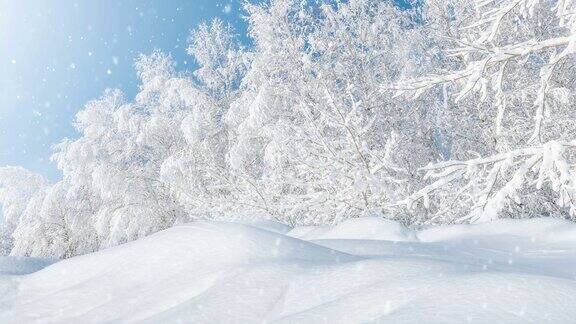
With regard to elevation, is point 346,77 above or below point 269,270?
above

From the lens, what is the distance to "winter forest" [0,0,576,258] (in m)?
4.82

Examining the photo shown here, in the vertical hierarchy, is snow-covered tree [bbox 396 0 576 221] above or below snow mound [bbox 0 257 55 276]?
above

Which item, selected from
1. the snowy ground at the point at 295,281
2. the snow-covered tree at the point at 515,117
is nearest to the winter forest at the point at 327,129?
the snow-covered tree at the point at 515,117

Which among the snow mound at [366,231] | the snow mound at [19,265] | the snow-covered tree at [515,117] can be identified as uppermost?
the snow-covered tree at [515,117]

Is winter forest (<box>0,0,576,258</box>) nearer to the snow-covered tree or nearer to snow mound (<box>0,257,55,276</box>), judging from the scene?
the snow-covered tree

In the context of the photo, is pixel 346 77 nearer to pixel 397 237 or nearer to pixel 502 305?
pixel 397 237

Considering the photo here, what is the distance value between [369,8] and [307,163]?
225 inches

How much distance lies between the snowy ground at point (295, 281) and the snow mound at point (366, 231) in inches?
13.7

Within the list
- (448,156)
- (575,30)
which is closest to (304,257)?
(575,30)

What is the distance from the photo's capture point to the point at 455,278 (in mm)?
1462

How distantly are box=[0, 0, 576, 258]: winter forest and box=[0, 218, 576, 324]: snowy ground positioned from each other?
3.10 ft

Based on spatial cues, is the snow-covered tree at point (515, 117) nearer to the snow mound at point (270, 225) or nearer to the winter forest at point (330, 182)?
the winter forest at point (330, 182)

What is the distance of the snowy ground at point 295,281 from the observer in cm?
128

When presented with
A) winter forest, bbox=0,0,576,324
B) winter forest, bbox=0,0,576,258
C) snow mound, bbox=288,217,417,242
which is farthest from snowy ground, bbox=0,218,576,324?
winter forest, bbox=0,0,576,258
